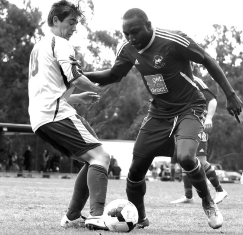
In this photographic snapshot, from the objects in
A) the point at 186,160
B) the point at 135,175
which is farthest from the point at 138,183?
the point at 186,160

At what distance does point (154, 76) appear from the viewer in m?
6.88

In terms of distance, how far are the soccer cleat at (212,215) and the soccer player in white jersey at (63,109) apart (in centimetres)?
A: 121

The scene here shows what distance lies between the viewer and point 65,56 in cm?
621

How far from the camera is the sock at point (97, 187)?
630 cm

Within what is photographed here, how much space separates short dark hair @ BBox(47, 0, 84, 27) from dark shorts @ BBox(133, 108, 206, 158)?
1491 millimetres

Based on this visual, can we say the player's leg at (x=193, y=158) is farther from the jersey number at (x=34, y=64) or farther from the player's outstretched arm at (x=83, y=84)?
the jersey number at (x=34, y=64)

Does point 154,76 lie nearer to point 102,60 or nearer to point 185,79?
point 185,79

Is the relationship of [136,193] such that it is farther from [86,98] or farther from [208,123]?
[208,123]

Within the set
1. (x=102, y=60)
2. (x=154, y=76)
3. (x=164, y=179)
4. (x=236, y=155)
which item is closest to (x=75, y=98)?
(x=154, y=76)

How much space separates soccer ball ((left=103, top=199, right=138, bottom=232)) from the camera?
6.24 meters

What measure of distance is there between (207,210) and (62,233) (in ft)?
5.74

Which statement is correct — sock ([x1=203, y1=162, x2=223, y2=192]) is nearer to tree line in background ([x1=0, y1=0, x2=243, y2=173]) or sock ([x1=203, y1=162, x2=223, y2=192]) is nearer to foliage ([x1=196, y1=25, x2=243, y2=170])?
tree line in background ([x1=0, y1=0, x2=243, y2=173])

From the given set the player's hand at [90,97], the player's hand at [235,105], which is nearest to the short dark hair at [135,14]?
the player's hand at [90,97]

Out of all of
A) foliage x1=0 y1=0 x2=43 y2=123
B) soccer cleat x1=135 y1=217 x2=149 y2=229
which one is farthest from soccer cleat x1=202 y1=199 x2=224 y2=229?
foliage x1=0 y1=0 x2=43 y2=123
